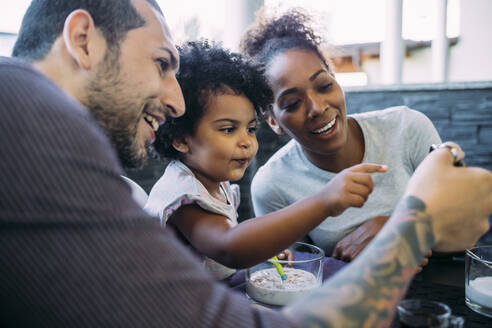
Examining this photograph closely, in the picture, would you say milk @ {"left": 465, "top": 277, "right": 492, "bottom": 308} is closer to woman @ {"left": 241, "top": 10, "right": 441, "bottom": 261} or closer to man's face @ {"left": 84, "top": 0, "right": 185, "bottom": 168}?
woman @ {"left": 241, "top": 10, "right": 441, "bottom": 261}

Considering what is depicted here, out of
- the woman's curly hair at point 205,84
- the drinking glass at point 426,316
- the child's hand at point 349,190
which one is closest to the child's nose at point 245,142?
the woman's curly hair at point 205,84

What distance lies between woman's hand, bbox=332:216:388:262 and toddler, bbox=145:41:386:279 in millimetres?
395

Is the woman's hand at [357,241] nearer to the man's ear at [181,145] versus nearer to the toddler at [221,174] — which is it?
the toddler at [221,174]

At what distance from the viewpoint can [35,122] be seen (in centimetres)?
56

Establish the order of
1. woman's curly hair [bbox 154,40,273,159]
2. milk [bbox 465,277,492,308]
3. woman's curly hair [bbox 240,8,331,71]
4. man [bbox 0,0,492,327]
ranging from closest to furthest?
man [bbox 0,0,492,327], milk [bbox 465,277,492,308], woman's curly hair [bbox 154,40,273,159], woman's curly hair [bbox 240,8,331,71]

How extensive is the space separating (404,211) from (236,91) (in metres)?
0.94

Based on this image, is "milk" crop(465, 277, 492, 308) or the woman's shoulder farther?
the woman's shoulder

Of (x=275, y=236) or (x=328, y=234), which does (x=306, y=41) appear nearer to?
(x=328, y=234)

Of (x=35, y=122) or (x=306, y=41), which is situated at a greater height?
(x=306, y=41)

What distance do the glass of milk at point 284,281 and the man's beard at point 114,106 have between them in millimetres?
481

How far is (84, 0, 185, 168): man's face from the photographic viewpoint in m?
0.98

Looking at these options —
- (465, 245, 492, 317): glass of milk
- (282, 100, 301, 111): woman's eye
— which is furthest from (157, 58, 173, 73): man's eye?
(465, 245, 492, 317): glass of milk

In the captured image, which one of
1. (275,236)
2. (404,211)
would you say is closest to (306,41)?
(275,236)

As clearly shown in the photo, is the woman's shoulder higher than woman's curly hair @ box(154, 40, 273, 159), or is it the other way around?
woman's curly hair @ box(154, 40, 273, 159)
